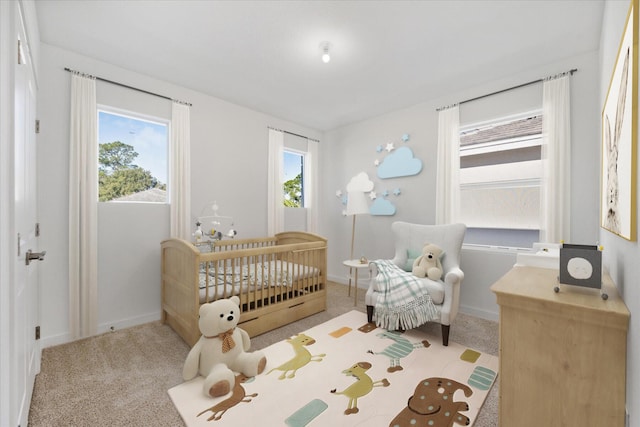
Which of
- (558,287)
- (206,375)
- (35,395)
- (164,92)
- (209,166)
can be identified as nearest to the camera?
(558,287)

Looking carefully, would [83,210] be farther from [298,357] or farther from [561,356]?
[561,356]

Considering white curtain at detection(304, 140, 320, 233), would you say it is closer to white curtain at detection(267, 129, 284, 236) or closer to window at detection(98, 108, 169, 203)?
white curtain at detection(267, 129, 284, 236)

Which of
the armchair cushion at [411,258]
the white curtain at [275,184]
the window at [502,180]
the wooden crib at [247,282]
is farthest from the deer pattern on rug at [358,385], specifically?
the white curtain at [275,184]

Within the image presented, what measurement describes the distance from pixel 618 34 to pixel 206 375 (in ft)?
10.0

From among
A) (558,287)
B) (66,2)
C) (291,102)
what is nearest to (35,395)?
(66,2)

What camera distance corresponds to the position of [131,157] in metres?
2.72

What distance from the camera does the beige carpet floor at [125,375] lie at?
145 centimetres

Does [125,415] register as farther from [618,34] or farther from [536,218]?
[536,218]

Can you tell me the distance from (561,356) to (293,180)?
12.1 feet

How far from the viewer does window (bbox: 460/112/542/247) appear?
2.67 metres

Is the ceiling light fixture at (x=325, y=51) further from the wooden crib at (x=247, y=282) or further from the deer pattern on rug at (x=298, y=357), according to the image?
the deer pattern on rug at (x=298, y=357)

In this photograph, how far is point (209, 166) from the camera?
3160 mm

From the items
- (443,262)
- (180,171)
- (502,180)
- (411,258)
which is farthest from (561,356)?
(180,171)

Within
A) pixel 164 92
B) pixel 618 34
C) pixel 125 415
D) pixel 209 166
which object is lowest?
pixel 125 415
